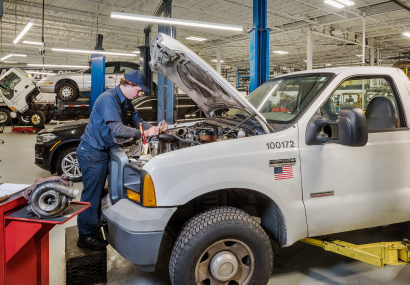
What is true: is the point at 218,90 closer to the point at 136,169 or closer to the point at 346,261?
the point at 136,169

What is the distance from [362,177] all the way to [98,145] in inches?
87.4

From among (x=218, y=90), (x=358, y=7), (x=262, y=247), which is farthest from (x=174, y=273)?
(x=358, y=7)

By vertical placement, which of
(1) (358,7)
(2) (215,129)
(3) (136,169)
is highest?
(1) (358,7)

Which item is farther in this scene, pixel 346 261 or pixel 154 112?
pixel 154 112

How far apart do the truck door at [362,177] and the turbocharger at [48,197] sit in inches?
65.0

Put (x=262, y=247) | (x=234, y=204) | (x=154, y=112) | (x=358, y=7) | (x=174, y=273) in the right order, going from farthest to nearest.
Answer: (x=358, y=7) < (x=154, y=112) < (x=234, y=204) < (x=262, y=247) < (x=174, y=273)

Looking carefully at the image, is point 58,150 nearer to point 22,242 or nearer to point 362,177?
point 22,242

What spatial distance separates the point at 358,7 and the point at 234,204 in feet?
41.9

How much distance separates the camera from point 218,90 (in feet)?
9.39

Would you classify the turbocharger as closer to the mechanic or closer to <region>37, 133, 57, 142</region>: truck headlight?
the mechanic

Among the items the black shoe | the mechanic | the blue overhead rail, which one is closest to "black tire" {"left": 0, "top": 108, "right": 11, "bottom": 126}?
the blue overhead rail

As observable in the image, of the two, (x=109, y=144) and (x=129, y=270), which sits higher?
(x=109, y=144)

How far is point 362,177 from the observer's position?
2518 mm

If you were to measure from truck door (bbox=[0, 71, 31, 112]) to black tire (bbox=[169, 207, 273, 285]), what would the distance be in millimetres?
14428
